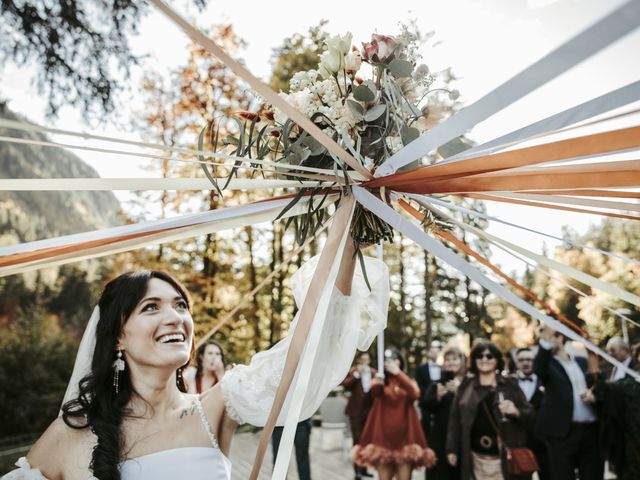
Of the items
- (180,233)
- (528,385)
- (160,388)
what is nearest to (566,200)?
(180,233)

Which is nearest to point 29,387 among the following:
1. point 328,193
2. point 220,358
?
point 220,358

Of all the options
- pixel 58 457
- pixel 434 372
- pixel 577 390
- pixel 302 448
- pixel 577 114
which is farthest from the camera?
pixel 434 372

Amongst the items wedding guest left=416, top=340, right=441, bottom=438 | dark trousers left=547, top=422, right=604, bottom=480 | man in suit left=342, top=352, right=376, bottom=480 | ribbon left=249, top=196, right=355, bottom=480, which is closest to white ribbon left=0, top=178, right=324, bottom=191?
ribbon left=249, top=196, right=355, bottom=480

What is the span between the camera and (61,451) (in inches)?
77.7

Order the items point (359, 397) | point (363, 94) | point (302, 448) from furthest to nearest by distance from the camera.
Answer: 1. point (359, 397)
2. point (302, 448)
3. point (363, 94)

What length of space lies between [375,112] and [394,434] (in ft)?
16.9

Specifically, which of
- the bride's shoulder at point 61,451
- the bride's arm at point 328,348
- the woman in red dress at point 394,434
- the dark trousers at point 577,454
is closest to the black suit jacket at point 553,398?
the dark trousers at point 577,454

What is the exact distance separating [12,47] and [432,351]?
23.0 ft

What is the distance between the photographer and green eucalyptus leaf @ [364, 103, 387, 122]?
1.64 m

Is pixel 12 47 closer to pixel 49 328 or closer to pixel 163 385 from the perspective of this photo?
pixel 163 385

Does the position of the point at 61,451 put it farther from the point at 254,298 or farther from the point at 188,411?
the point at 254,298

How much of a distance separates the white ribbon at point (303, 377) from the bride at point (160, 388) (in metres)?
0.27

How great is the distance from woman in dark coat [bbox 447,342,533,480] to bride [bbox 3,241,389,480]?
132 inches

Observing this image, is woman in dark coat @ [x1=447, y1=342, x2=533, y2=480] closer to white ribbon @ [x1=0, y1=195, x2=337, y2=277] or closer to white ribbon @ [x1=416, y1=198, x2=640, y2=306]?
white ribbon @ [x1=416, y1=198, x2=640, y2=306]
